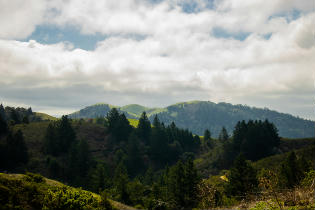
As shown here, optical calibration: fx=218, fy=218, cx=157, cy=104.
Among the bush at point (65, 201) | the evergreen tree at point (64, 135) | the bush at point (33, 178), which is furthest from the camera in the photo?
the evergreen tree at point (64, 135)

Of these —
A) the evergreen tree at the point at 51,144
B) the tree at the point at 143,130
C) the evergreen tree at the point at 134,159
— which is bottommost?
the evergreen tree at the point at 134,159

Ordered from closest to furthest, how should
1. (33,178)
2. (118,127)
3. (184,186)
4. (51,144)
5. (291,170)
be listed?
(33,178) < (291,170) < (184,186) < (51,144) < (118,127)

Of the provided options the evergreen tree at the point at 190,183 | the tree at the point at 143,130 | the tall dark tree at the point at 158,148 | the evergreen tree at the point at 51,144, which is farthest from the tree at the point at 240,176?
the tree at the point at 143,130

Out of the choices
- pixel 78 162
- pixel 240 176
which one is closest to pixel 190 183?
pixel 240 176

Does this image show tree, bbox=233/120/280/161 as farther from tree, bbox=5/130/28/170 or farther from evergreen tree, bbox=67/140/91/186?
tree, bbox=5/130/28/170

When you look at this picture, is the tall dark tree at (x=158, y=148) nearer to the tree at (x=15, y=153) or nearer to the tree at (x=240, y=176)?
the tree at (x=15, y=153)

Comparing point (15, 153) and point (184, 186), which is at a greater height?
point (15, 153)

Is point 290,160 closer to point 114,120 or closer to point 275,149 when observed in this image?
point 275,149

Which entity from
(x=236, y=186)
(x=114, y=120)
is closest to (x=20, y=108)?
(x=114, y=120)

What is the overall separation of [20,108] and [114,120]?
109005 millimetres

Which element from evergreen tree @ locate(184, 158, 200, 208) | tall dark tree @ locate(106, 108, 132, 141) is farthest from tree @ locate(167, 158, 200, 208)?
tall dark tree @ locate(106, 108, 132, 141)

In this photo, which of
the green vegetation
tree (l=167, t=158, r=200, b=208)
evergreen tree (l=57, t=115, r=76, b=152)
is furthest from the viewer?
evergreen tree (l=57, t=115, r=76, b=152)

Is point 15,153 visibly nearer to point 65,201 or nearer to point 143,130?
point 143,130

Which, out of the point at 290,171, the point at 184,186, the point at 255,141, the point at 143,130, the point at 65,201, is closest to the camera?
the point at 65,201
